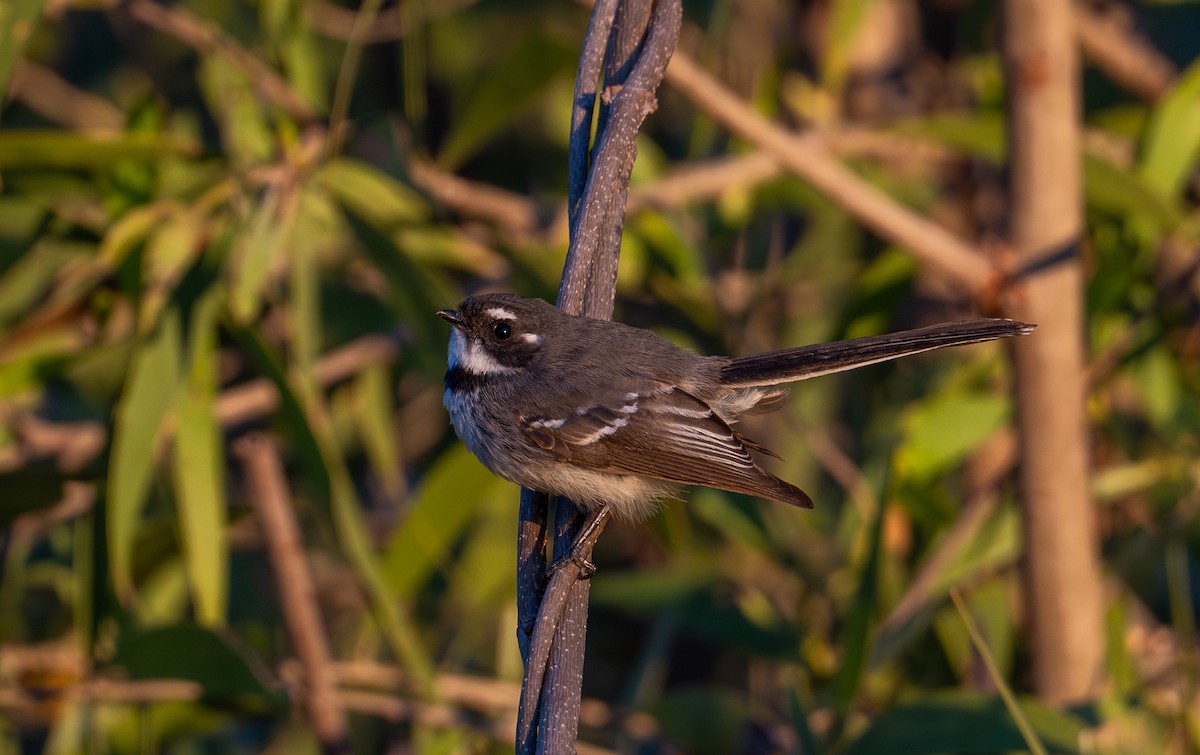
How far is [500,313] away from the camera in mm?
3305

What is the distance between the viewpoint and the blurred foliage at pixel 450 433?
12.5 ft

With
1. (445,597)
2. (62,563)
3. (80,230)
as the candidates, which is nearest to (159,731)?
(62,563)

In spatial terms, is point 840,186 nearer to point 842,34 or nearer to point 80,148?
point 842,34

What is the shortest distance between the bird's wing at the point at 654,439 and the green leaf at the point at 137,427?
117cm

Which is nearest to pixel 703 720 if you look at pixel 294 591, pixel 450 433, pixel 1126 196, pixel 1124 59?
pixel 294 591

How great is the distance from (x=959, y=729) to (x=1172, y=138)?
227cm

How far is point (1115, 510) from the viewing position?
192 inches

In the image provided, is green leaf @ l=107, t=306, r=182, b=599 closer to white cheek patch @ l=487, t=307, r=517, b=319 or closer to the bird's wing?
white cheek patch @ l=487, t=307, r=517, b=319

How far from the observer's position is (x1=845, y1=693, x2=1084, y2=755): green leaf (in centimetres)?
328

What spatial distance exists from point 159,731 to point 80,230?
167cm

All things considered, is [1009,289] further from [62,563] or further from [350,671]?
[62,563]

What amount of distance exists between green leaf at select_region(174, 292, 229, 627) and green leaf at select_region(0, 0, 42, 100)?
2.72ft

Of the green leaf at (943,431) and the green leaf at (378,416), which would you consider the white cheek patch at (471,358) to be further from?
the green leaf at (943,431)

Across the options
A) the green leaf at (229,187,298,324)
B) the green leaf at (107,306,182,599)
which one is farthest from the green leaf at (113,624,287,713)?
the green leaf at (229,187,298,324)
